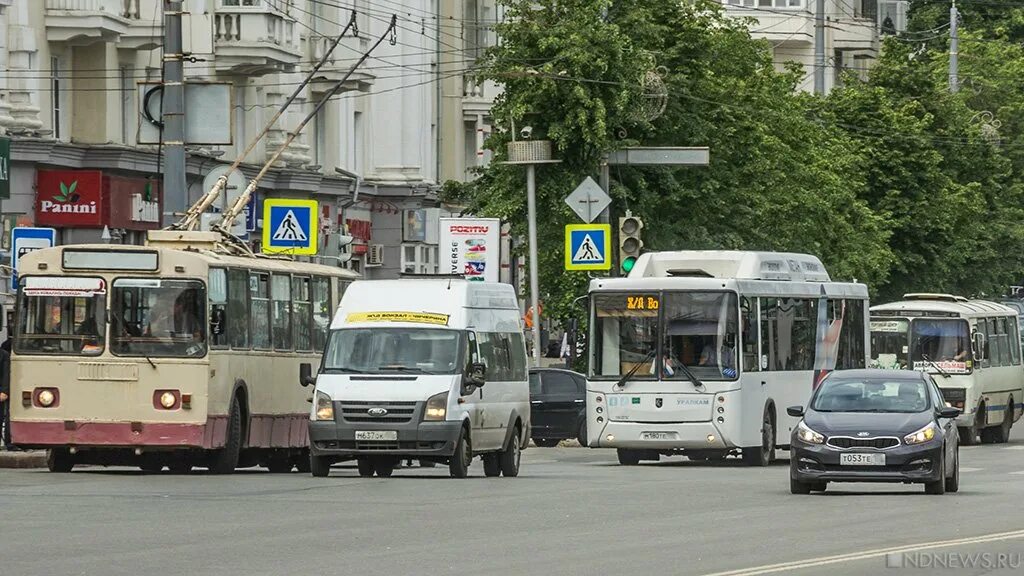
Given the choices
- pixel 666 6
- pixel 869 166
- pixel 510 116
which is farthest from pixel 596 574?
pixel 869 166

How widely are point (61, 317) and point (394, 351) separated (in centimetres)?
366

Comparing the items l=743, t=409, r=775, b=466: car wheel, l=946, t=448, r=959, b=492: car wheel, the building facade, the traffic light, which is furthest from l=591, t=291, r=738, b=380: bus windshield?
l=946, t=448, r=959, b=492: car wheel

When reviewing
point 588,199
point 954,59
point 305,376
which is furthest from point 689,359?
point 954,59

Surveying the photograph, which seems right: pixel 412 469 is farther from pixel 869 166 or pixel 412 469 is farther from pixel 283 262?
pixel 869 166

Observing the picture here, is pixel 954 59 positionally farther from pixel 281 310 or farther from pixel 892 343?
pixel 281 310

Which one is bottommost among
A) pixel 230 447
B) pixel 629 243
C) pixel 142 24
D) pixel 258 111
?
pixel 230 447

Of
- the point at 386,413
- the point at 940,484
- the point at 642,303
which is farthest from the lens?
the point at 642,303

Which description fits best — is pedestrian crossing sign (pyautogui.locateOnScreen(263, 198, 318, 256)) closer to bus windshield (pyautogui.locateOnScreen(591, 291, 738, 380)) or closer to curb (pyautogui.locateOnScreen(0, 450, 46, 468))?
bus windshield (pyautogui.locateOnScreen(591, 291, 738, 380))

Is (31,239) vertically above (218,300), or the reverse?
(31,239)

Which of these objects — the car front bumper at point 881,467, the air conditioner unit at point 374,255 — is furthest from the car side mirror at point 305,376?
the air conditioner unit at point 374,255

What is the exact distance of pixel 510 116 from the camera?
42094 mm

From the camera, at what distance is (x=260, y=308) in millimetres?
29359

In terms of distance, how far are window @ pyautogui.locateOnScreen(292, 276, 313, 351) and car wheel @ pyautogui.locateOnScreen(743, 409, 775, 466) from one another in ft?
21.1

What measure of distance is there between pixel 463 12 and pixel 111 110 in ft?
87.9
